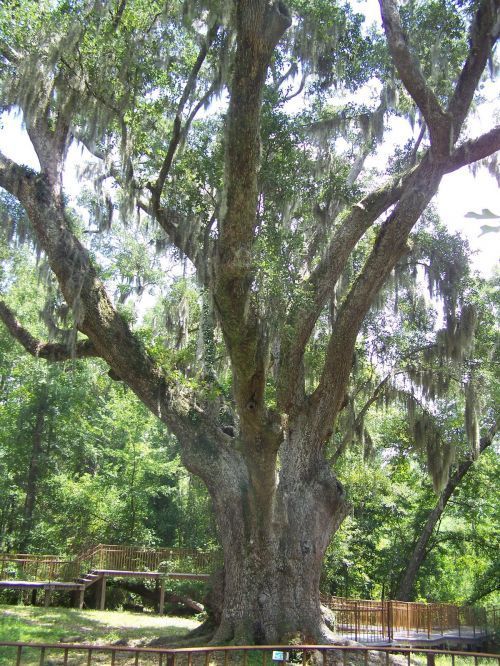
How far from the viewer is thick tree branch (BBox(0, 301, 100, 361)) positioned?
10055mm

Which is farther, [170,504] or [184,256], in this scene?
[170,504]

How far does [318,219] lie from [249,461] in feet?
15.8

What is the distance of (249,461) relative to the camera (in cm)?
821

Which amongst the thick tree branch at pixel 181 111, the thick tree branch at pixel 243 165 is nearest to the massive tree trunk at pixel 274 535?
the thick tree branch at pixel 243 165

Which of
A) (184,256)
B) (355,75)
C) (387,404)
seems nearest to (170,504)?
(387,404)

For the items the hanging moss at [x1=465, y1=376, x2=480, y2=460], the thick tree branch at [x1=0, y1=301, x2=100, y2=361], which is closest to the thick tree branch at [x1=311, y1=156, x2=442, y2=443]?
the thick tree branch at [x1=0, y1=301, x2=100, y2=361]

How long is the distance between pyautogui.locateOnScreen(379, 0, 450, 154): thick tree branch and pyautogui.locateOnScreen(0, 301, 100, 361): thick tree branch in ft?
20.2

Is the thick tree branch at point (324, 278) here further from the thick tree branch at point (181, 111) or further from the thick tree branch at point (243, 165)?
the thick tree branch at point (181, 111)

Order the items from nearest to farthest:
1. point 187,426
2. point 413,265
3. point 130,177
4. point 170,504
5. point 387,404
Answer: point 187,426, point 130,177, point 413,265, point 387,404, point 170,504

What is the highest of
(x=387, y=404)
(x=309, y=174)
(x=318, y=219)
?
(x=309, y=174)

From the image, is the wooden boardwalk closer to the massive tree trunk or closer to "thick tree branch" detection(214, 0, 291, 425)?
the massive tree trunk

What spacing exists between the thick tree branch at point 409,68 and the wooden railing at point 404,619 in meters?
9.17

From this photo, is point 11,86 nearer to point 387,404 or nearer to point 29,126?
point 29,126

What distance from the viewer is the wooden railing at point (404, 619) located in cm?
1373
